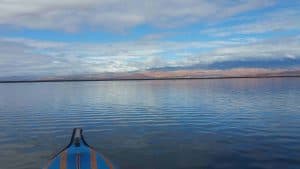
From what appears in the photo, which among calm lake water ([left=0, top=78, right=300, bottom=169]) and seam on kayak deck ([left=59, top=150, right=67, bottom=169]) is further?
calm lake water ([left=0, top=78, right=300, bottom=169])

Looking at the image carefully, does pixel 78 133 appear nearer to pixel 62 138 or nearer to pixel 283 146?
pixel 62 138

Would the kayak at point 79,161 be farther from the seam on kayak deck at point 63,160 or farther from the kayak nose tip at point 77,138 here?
the kayak nose tip at point 77,138

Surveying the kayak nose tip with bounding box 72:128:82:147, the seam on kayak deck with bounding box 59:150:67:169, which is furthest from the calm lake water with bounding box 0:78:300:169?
the seam on kayak deck with bounding box 59:150:67:169

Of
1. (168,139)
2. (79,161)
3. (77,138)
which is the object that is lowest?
(168,139)

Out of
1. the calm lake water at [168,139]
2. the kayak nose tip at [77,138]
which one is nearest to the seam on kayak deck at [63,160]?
the kayak nose tip at [77,138]

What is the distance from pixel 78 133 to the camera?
20016 mm

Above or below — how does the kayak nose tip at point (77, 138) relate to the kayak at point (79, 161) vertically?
above

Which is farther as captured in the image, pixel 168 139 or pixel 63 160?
pixel 168 139

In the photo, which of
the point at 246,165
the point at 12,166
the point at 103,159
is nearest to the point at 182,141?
the point at 246,165

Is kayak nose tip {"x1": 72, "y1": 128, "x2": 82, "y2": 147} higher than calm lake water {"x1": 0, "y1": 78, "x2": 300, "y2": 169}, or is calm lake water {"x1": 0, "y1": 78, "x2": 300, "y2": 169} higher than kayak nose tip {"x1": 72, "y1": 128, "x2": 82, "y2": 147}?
kayak nose tip {"x1": 72, "y1": 128, "x2": 82, "y2": 147}

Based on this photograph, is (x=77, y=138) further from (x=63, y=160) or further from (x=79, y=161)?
(x=79, y=161)

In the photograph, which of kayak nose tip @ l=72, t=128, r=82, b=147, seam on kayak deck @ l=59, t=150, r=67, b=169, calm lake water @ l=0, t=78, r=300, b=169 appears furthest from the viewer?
calm lake water @ l=0, t=78, r=300, b=169

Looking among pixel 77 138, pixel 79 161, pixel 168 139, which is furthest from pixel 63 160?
pixel 168 139

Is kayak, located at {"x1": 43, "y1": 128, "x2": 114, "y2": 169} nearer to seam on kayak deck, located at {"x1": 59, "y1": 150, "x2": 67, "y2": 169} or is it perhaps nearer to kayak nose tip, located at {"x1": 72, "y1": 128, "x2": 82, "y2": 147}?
seam on kayak deck, located at {"x1": 59, "y1": 150, "x2": 67, "y2": 169}
